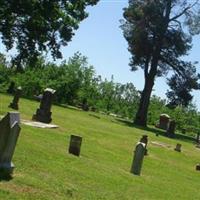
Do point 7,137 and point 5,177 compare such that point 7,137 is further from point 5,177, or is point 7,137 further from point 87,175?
point 87,175

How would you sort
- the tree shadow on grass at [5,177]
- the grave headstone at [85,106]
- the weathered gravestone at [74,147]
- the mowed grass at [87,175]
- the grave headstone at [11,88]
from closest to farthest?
the tree shadow on grass at [5,177]
the mowed grass at [87,175]
the weathered gravestone at [74,147]
the grave headstone at [11,88]
the grave headstone at [85,106]

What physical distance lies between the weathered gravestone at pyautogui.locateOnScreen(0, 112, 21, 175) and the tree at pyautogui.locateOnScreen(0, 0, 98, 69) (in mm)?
25761

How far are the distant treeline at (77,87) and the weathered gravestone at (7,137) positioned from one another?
37.3 metres

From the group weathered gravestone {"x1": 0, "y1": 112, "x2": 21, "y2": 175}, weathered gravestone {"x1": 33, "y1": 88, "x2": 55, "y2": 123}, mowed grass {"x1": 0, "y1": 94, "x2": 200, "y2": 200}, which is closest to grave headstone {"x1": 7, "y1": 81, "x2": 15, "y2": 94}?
weathered gravestone {"x1": 33, "y1": 88, "x2": 55, "y2": 123}

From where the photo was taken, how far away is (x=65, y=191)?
11.6 m

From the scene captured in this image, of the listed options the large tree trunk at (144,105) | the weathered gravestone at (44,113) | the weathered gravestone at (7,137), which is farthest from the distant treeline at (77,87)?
the weathered gravestone at (7,137)

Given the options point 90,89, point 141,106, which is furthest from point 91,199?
point 90,89

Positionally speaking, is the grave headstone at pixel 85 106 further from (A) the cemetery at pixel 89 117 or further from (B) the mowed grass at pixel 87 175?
(B) the mowed grass at pixel 87 175

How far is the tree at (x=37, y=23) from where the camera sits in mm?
36847

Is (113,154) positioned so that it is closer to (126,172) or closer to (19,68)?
(126,172)

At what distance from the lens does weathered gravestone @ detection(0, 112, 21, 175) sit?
36.1 ft

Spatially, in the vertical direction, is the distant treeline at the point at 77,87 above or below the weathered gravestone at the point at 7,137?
above

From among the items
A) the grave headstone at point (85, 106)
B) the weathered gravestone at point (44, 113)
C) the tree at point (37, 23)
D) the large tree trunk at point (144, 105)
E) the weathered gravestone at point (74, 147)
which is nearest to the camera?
the weathered gravestone at point (74, 147)

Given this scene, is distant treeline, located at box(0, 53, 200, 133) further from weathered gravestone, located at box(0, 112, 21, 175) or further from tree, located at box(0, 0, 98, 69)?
weathered gravestone, located at box(0, 112, 21, 175)
